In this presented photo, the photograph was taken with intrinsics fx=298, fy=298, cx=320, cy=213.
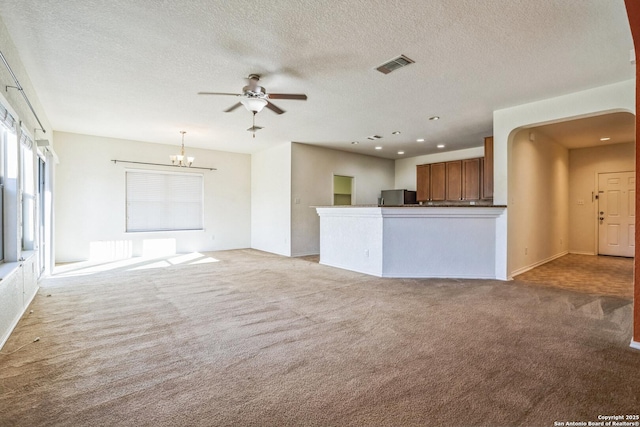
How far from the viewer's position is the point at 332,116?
16.7 feet

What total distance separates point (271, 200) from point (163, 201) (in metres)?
2.63

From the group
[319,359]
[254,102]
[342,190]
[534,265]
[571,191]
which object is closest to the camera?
[319,359]

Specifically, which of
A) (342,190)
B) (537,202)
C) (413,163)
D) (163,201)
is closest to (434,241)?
(537,202)

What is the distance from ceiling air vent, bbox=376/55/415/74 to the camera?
3.11m

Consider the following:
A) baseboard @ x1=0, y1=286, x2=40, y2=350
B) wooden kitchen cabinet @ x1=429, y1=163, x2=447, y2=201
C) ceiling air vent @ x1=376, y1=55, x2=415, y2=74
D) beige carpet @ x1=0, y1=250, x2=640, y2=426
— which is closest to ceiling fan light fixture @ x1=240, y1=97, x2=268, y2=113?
ceiling air vent @ x1=376, y1=55, x2=415, y2=74

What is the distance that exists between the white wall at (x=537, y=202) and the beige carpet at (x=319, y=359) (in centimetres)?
133

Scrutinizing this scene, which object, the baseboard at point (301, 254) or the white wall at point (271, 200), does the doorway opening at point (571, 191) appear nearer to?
the baseboard at point (301, 254)

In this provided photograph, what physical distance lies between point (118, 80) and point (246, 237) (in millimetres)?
5510

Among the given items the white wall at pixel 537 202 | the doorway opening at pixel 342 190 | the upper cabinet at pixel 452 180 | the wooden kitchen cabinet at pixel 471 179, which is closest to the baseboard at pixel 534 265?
the white wall at pixel 537 202

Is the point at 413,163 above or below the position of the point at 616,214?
above

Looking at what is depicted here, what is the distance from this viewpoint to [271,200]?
776 centimetres

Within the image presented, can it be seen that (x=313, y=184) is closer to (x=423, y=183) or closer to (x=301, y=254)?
(x=301, y=254)

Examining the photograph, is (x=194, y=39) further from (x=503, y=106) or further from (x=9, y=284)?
(x=503, y=106)

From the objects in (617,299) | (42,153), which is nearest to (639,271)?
(617,299)
